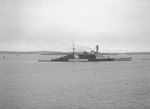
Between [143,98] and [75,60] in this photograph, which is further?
[75,60]

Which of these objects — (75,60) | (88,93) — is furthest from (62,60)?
(88,93)

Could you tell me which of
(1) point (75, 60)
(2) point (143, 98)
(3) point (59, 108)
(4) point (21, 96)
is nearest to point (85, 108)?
(3) point (59, 108)

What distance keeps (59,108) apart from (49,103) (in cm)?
207

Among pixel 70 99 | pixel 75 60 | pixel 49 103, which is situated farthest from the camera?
pixel 75 60

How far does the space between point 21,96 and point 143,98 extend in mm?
12331

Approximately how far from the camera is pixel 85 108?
72.1ft

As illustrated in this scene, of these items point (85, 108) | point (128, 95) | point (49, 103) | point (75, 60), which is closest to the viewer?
point (85, 108)

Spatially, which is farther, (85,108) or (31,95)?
(31,95)

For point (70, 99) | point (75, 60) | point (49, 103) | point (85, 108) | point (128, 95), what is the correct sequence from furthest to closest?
point (75, 60), point (128, 95), point (70, 99), point (49, 103), point (85, 108)

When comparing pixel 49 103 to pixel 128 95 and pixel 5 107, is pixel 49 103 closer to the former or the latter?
pixel 5 107

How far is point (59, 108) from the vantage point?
72.1 feet

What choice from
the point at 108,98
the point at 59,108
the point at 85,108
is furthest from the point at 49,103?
the point at 108,98

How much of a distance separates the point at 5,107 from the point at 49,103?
3.83 m

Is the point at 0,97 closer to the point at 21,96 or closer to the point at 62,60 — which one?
the point at 21,96
